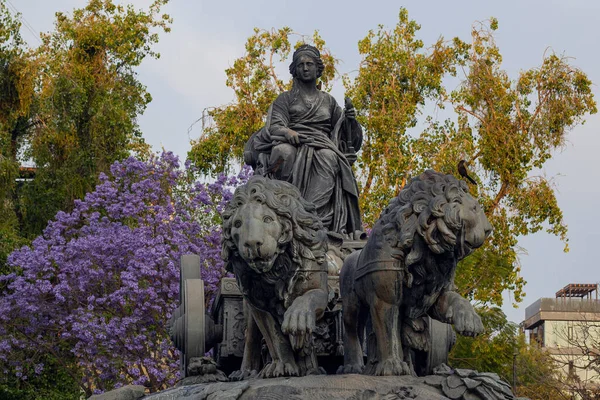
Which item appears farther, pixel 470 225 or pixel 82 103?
pixel 82 103

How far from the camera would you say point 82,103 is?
31688 millimetres

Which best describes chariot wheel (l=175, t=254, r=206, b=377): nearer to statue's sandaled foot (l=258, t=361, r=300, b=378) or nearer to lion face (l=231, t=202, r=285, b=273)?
statue's sandaled foot (l=258, t=361, r=300, b=378)

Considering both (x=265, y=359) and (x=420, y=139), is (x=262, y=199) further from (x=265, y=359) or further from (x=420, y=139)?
(x=420, y=139)

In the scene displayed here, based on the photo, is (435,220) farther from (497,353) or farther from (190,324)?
(497,353)

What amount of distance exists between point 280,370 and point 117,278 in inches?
524

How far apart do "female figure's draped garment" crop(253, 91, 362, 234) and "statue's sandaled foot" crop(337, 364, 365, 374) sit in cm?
224

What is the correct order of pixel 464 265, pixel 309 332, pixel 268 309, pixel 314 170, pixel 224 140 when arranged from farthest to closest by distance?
pixel 224 140, pixel 464 265, pixel 314 170, pixel 268 309, pixel 309 332

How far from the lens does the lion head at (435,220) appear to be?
869cm

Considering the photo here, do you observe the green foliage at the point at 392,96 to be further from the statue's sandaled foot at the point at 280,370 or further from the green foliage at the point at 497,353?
the statue's sandaled foot at the point at 280,370

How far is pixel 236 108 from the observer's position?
30.5 m

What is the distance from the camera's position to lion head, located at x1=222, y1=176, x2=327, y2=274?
892 cm

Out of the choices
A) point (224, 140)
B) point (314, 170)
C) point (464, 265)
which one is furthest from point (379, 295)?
point (224, 140)

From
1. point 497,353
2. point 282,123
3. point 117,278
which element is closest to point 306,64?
point 282,123

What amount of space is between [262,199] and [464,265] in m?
17.7
